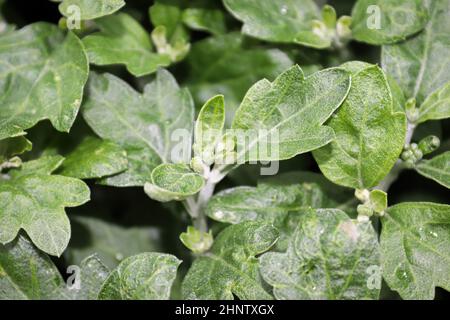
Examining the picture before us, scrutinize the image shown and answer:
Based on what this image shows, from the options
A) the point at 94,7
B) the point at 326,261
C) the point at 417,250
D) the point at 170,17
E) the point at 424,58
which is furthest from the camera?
the point at 170,17

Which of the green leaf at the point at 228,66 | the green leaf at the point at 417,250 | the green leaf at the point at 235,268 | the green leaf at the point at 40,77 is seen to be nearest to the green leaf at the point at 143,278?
the green leaf at the point at 235,268

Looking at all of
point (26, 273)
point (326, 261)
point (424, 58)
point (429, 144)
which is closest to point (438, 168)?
point (429, 144)

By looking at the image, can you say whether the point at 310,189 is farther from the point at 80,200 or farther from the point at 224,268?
the point at 80,200

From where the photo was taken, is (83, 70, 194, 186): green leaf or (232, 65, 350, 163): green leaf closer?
(232, 65, 350, 163): green leaf

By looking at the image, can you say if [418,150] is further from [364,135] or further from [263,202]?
[263,202]

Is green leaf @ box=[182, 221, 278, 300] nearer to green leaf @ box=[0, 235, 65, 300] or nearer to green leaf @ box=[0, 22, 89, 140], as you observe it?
green leaf @ box=[0, 235, 65, 300]

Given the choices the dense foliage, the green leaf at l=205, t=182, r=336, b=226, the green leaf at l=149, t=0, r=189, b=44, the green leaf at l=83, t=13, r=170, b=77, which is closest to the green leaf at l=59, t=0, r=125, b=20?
the dense foliage

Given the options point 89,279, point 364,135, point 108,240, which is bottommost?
point 108,240
